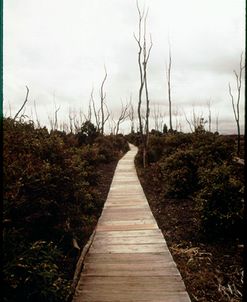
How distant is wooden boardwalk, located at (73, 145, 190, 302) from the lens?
178 inches

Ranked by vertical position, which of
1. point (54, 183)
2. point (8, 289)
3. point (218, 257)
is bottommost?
point (218, 257)

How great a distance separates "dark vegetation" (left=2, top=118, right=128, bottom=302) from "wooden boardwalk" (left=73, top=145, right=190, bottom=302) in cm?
35

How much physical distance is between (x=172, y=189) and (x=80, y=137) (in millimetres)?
17392

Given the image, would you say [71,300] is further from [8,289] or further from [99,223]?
[99,223]

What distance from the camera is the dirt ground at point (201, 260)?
471 centimetres

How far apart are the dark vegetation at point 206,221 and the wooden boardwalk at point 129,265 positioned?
9.8 inches

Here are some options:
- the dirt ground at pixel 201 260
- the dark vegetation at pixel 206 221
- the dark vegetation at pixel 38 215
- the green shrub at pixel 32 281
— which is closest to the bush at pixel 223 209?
the dark vegetation at pixel 206 221

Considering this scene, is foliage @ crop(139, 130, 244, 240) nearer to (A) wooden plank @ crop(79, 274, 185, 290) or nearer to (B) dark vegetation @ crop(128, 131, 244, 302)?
(B) dark vegetation @ crop(128, 131, 244, 302)

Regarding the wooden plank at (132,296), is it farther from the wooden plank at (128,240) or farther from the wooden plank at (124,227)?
the wooden plank at (124,227)

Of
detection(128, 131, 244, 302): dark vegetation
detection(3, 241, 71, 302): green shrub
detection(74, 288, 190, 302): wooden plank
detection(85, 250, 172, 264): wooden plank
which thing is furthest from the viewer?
detection(85, 250, 172, 264): wooden plank

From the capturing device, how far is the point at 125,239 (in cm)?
688

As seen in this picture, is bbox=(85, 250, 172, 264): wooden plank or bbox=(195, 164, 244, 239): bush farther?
bbox=(195, 164, 244, 239): bush

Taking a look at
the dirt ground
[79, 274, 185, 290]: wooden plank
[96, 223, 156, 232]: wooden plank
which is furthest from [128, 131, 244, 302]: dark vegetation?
[96, 223, 156, 232]: wooden plank

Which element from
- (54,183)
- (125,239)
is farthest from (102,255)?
(54,183)
